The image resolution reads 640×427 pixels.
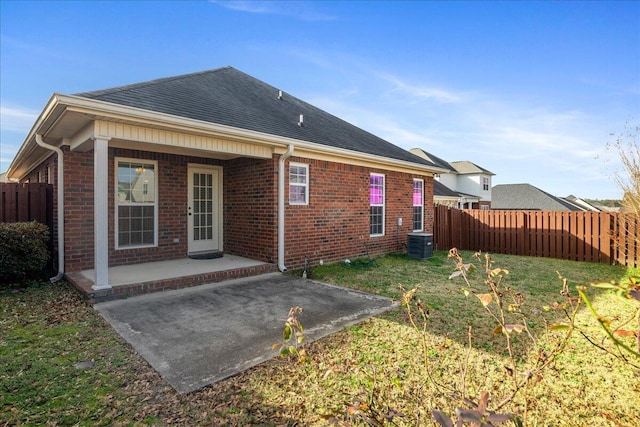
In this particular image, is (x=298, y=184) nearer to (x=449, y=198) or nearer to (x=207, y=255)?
(x=207, y=255)

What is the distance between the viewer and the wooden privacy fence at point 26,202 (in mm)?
7086

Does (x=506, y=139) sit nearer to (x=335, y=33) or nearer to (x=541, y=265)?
(x=541, y=265)

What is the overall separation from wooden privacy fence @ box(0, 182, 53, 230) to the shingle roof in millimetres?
3432

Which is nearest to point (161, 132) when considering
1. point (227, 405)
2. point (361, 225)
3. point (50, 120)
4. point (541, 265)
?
point (50, 120)

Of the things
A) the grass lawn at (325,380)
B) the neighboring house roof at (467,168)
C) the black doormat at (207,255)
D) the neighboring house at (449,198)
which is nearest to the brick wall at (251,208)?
the black doormat at (207,255)

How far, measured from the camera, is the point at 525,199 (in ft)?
118

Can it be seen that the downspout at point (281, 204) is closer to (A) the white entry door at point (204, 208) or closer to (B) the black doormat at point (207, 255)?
(B) the black doormat at point (207, 255)

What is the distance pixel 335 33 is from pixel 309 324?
9395mm

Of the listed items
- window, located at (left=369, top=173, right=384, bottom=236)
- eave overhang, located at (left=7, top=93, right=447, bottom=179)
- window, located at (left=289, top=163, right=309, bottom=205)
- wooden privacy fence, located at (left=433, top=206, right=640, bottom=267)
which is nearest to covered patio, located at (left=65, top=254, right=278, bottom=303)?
window, located at (left=289, top=163, right=309, bottom=205)

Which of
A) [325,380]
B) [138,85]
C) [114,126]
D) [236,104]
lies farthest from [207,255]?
[325,380]

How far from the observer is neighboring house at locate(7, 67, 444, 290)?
5.78 m

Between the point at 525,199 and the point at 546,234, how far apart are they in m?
28.8

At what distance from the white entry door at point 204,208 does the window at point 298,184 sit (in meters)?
2.33

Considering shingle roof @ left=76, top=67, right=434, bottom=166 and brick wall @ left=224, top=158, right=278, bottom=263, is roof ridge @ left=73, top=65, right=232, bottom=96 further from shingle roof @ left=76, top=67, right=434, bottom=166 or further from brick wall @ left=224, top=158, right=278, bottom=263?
brick wall @ left=224, top=158, right=278, bottom=263
